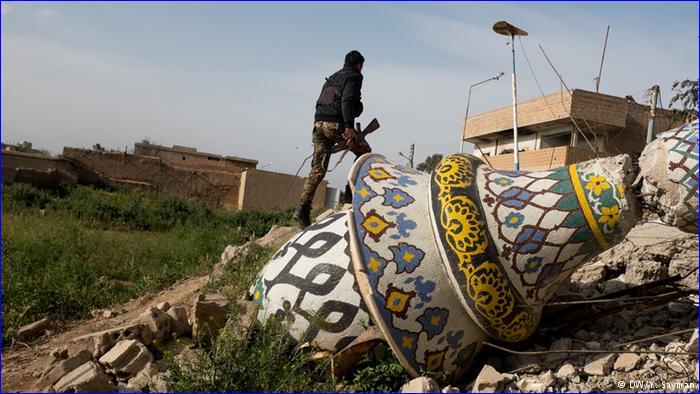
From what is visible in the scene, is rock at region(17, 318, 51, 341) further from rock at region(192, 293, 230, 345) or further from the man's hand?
the man's hand

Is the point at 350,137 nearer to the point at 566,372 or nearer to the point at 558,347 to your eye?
the point at 558,347

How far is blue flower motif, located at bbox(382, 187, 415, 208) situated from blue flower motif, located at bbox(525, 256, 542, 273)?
0.63 meters

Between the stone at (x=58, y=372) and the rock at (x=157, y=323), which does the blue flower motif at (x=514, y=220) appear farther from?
the stone at (x=58, y=372)

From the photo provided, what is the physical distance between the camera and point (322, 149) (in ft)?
17.1

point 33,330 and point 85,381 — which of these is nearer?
point 85,381

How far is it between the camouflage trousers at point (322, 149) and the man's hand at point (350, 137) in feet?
0.14

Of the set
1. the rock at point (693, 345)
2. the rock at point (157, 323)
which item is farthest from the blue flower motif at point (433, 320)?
the rock at point (157, 323)

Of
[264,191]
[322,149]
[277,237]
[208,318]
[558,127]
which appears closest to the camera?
[208,318]

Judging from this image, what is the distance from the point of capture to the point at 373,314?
2736 millimetres

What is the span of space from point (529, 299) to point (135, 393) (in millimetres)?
1945

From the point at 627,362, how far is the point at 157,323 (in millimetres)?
2493

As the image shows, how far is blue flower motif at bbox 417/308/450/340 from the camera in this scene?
2.71 metres


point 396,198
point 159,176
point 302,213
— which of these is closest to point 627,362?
point 396,198

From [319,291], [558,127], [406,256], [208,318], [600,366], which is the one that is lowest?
[208,318]
